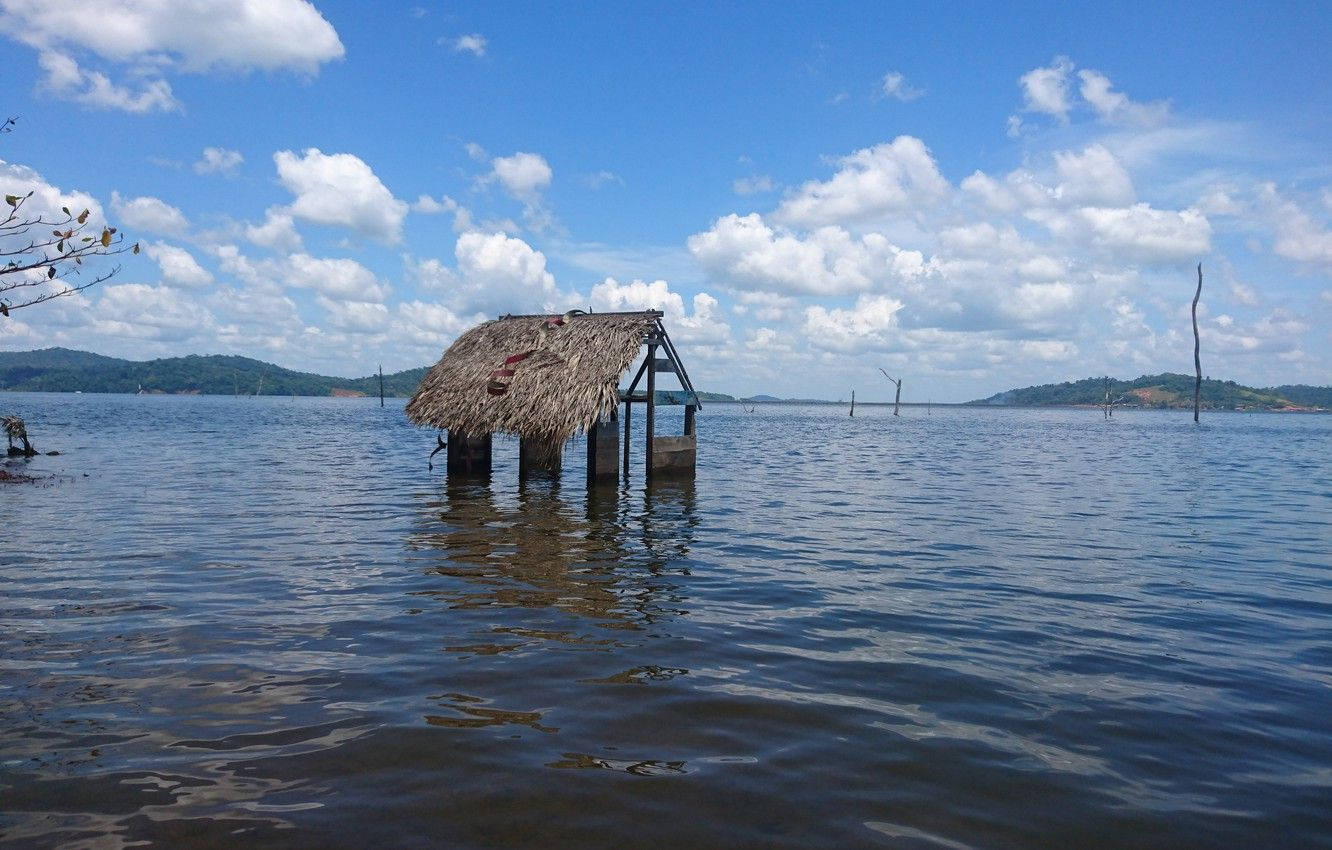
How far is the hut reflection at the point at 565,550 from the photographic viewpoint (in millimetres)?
8750

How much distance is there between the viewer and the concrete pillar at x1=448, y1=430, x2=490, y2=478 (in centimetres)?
2079

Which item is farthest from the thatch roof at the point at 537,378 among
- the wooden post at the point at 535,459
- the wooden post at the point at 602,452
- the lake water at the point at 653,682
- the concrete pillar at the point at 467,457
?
the lake water at the point at 653,682

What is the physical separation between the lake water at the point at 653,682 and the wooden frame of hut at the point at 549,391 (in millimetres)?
3746

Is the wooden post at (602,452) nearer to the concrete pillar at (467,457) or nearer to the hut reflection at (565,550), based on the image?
the hut reflection at (565,550)

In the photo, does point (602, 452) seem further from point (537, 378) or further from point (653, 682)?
point (653, 682)

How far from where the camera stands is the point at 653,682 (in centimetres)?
629

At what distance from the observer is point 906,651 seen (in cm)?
724

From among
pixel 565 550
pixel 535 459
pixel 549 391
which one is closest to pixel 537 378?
pixel 549 391

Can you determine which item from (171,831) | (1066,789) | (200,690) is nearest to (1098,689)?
(1066,789)

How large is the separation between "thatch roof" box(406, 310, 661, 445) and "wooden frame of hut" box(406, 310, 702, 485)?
0.03 m

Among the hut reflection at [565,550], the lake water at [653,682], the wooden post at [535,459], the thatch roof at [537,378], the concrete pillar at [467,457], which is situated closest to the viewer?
the lake water at [653,682]

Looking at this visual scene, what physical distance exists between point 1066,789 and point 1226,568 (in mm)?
8755

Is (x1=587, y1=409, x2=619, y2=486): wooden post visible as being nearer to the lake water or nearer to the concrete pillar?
the concrete pillar

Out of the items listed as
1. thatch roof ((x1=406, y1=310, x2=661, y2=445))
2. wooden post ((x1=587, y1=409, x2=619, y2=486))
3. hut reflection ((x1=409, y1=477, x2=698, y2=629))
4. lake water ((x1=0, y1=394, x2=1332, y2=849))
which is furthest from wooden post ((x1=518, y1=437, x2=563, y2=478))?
lake water ((x1=0, y1=394, x2=1332, y2=849))
